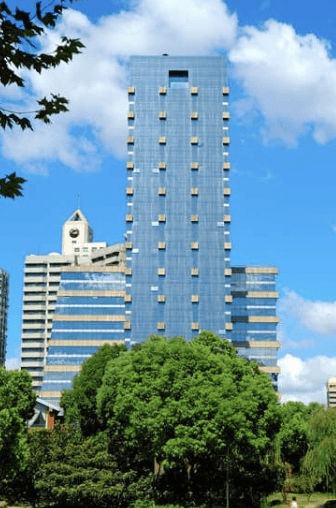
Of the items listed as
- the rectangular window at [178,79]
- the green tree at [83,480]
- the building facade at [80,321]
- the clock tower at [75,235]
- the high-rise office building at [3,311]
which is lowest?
the green tree at [83,480]

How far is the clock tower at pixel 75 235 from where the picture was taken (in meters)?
172

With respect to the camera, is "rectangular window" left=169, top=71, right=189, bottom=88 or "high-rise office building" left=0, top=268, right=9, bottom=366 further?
"high-rise office building" left=0, top=268, right=9, bottom=366

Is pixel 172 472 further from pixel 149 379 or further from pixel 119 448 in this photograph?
pixel 149 379

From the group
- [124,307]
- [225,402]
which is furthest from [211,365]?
[124,307]

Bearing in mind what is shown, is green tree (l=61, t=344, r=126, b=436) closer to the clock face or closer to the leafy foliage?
the leafy foliage

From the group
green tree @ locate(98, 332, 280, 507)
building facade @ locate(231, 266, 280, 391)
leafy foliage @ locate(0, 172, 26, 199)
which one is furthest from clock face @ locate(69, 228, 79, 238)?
leafy foliage @ locate(0, 172, 26, 199)

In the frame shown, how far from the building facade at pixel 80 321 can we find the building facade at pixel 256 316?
715 inches

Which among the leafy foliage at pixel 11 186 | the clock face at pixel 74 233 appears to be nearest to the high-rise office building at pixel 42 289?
the clock face at pixel 74 233

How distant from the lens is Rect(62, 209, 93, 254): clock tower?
171625 mm

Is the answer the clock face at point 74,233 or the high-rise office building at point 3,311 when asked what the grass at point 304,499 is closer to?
the clock face at point 74,233

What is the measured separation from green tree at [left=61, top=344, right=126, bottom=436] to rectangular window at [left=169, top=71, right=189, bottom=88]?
63.1 m

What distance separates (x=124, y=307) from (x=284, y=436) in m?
56.3

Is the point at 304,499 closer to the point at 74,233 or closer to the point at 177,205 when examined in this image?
the point at 177,205

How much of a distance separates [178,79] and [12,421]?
272ft
